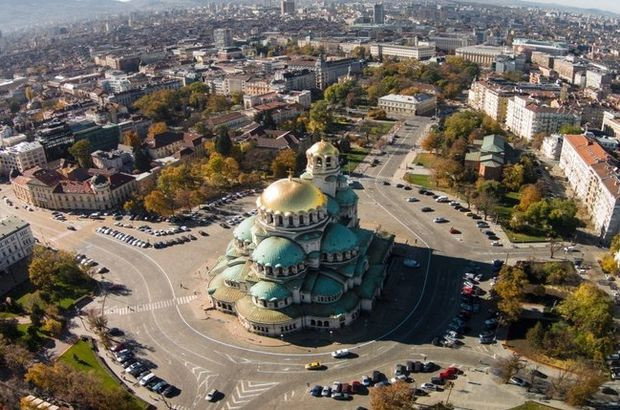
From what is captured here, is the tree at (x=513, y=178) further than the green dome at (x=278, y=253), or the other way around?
the tree at (x=513, y=178)

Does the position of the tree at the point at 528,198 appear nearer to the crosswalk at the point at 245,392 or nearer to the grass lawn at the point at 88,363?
the crosswalk at the point at 245,392

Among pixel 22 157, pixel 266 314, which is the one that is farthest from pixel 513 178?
pixel 22 157

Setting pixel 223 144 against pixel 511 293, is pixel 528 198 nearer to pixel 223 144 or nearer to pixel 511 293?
pixel 511 293

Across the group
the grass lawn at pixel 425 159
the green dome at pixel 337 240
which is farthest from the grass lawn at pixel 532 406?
the grass lawn at pixel 425 159

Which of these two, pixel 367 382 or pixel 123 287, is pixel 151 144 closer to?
pixel 123 287

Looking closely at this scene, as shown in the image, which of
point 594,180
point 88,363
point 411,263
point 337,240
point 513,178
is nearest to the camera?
point 88,363

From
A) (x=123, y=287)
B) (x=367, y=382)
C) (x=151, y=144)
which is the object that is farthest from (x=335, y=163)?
(x=151, y=144)

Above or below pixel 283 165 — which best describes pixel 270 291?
below
